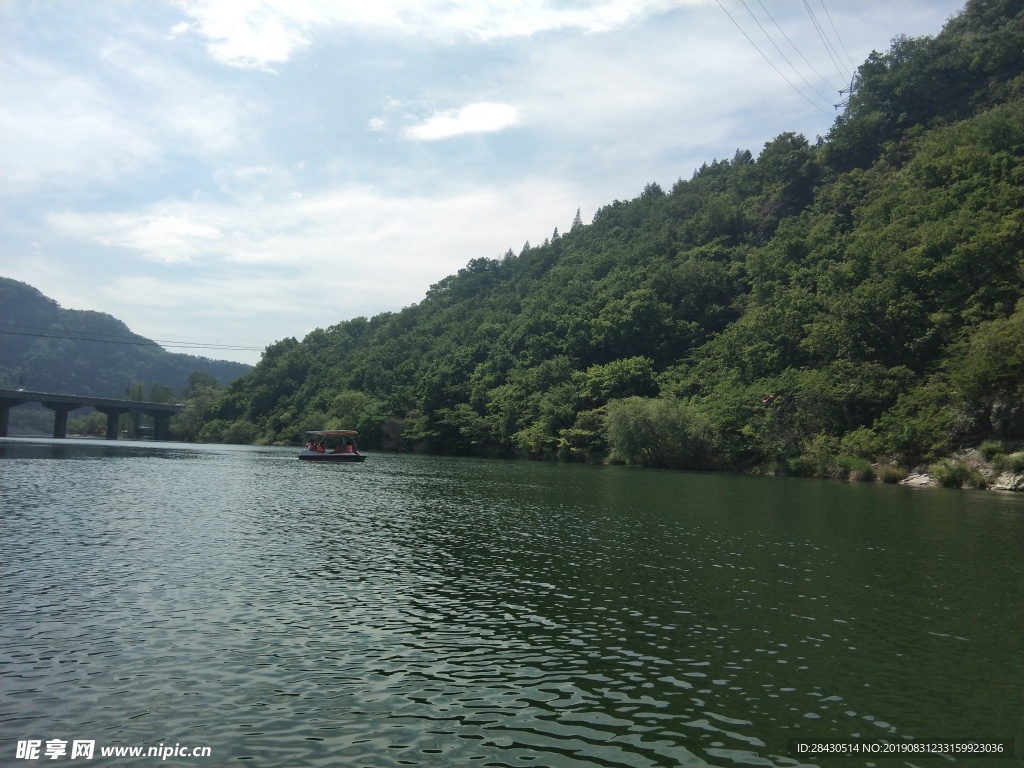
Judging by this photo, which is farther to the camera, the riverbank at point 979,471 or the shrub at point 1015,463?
the riverbank at point 979,471

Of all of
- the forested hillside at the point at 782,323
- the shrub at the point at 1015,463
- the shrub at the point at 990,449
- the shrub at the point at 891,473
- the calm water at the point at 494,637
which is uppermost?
the forested hillside at the point at 782,323

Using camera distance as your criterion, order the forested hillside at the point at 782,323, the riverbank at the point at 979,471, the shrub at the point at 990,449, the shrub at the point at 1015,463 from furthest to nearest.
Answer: the forested hillside at the point at 782,323 → the shrub at the point at 990,449 → the riverbank at the point at 979,471 → the shrub at the point at 1015,463

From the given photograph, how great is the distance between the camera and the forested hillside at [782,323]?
87.4 metres

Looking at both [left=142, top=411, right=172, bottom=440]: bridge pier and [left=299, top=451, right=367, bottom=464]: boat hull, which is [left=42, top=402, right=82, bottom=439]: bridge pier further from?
[left=299, top=451, right=367, bottom=464]: boat hull

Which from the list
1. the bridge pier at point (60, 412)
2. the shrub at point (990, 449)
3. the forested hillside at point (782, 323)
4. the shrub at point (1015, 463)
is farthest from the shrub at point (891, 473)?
the bridge pier at point (60, 412)

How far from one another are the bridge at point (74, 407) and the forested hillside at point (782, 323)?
36.9ft

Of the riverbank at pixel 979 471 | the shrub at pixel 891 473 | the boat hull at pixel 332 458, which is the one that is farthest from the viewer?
the boat hull at pixel 332 458

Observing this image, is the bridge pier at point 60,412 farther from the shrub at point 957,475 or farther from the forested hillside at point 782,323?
the shrub at point 957,475

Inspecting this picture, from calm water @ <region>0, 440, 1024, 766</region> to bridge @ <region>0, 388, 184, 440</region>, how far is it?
13574 cm

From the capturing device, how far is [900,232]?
338 ft

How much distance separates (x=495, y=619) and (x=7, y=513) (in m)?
29.1

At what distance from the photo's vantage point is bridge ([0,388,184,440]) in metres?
149

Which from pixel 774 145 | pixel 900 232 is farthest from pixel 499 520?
pixel 774 145

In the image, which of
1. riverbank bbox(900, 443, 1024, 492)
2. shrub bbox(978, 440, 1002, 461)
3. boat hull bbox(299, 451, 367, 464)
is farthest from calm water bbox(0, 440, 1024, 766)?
boat hull bbox(299, 451, 367, 464)
